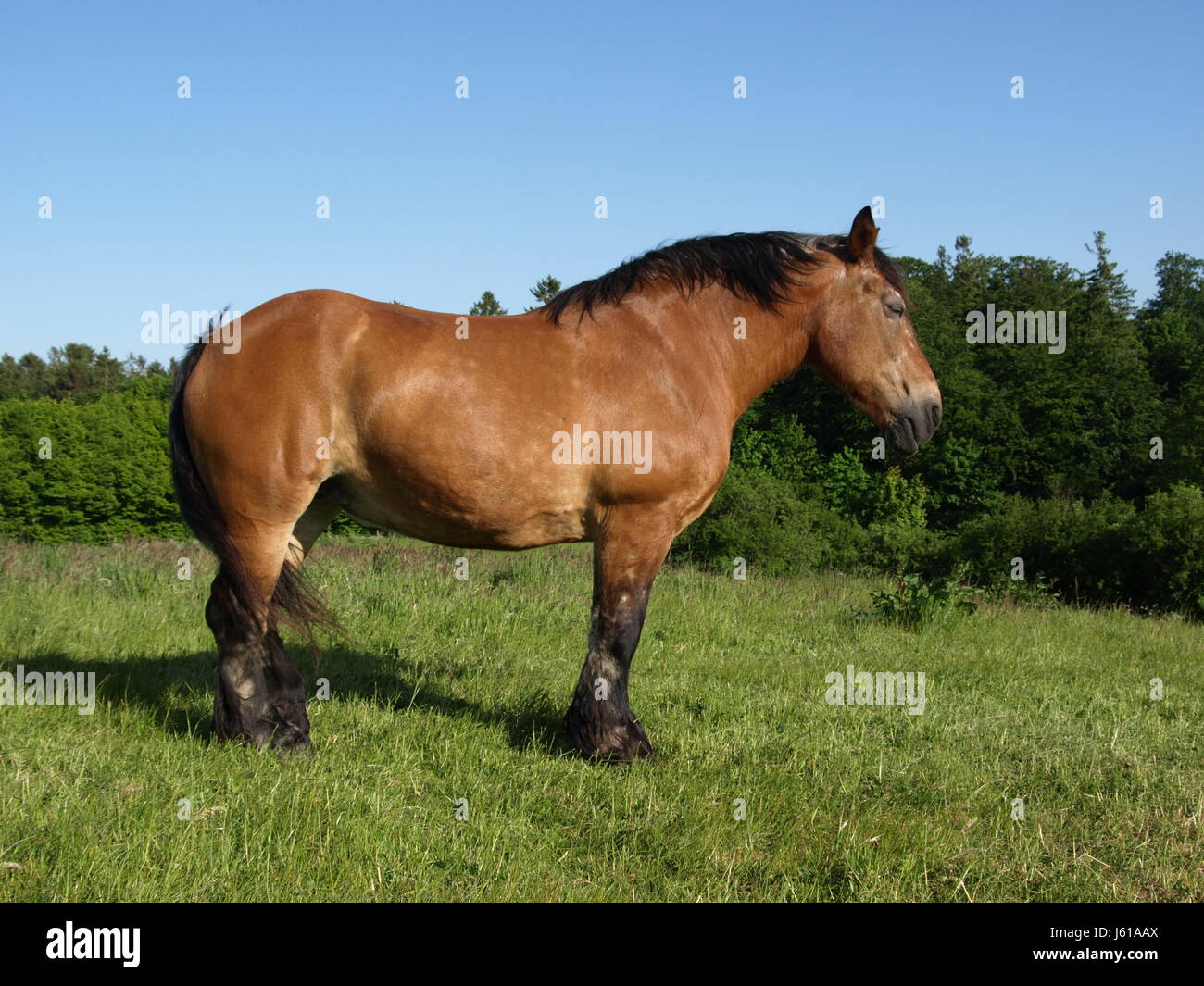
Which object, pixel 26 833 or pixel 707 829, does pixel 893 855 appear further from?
pixel 26 833

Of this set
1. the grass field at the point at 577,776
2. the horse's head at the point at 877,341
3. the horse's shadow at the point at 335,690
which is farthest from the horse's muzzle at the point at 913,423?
the horse's shadow at the point at 335,690

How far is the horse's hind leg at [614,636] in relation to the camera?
4824 mm

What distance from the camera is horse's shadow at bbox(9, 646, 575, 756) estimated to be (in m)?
5.35

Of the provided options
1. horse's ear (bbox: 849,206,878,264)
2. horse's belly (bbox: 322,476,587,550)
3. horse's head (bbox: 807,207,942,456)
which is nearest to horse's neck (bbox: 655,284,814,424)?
horse's head (bbox: 807,207,942,456)

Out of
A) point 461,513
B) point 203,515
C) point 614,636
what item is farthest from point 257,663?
point 614,636

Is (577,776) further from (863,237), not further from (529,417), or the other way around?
(863,237)

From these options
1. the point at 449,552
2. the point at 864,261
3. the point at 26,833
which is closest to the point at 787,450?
the point at 449,552

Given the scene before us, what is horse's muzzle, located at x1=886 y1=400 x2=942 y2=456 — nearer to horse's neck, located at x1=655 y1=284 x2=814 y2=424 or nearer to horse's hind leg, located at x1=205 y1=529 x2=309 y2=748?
horse's neck, located at x1=655 y1=284 x2=814 y2=424

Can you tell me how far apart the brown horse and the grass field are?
0.63 m

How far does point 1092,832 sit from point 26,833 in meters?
4.62

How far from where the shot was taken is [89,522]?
40.9 metres

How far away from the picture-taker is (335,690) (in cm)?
620

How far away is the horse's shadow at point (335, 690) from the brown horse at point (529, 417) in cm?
58

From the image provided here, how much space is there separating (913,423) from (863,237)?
1106 mm
